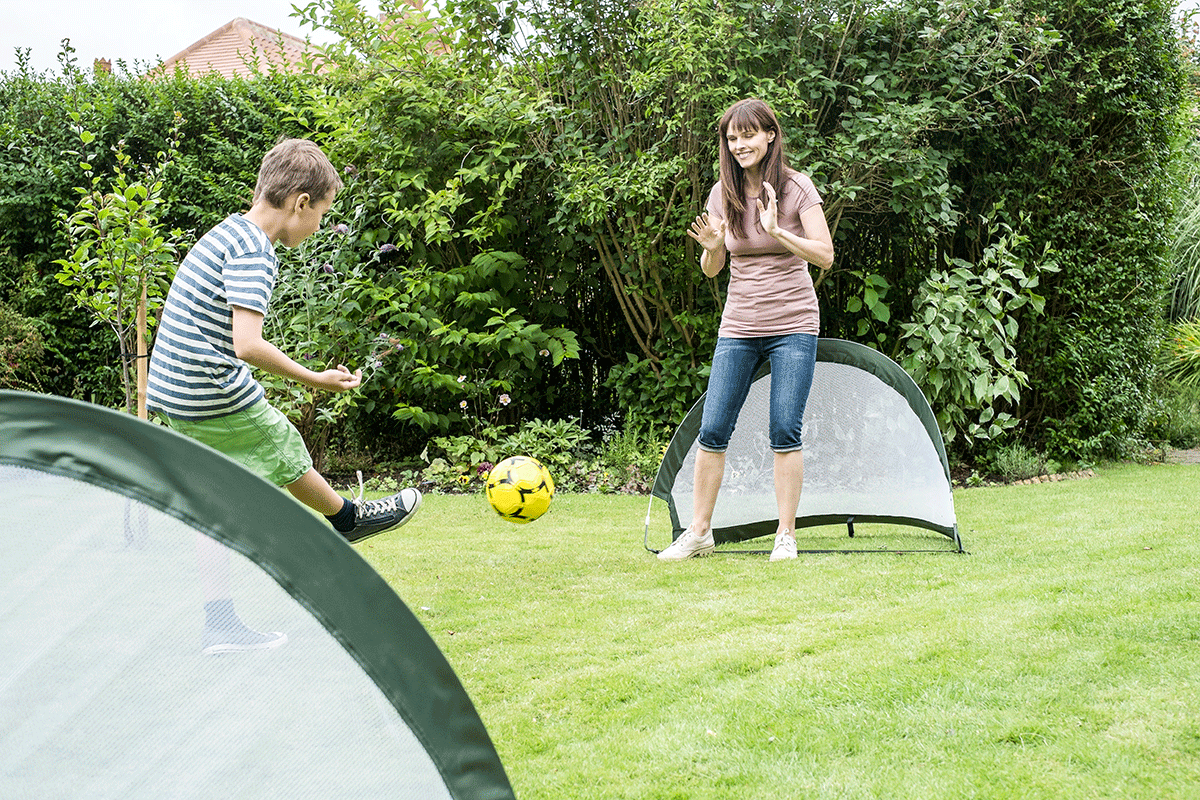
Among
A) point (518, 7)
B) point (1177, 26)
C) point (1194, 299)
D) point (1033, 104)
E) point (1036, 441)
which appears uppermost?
point (518, 7)

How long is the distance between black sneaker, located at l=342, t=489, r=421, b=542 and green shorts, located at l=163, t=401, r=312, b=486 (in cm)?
36

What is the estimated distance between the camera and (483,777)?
3.89ft

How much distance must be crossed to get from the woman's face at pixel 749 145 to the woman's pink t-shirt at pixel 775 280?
152 mm

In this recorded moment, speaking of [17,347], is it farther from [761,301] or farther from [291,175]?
[761,301]

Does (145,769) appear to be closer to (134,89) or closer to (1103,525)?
(1103,525)

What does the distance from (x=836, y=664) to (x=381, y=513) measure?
148 cm

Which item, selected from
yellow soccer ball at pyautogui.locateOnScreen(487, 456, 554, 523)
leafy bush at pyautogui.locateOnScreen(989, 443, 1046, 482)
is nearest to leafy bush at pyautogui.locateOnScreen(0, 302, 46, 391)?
yellow soccer ball at pyautogui.locateOnScreen(487, 456, 554, 523)

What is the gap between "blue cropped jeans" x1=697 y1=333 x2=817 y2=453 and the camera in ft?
12.2

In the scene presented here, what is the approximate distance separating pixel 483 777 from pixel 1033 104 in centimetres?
613

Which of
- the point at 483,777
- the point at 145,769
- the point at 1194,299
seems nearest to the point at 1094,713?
the point at 483,777

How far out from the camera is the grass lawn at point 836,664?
1.88 m

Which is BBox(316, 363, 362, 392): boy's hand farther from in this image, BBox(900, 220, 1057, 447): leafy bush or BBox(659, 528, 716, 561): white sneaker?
BBox(900, 220, 1057, 447): leafy bush

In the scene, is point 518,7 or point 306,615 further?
point 518,7

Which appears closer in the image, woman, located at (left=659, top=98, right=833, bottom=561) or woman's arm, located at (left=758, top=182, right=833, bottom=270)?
woman's arm, located at (left=758, top=182, right=833, bottom=270)
